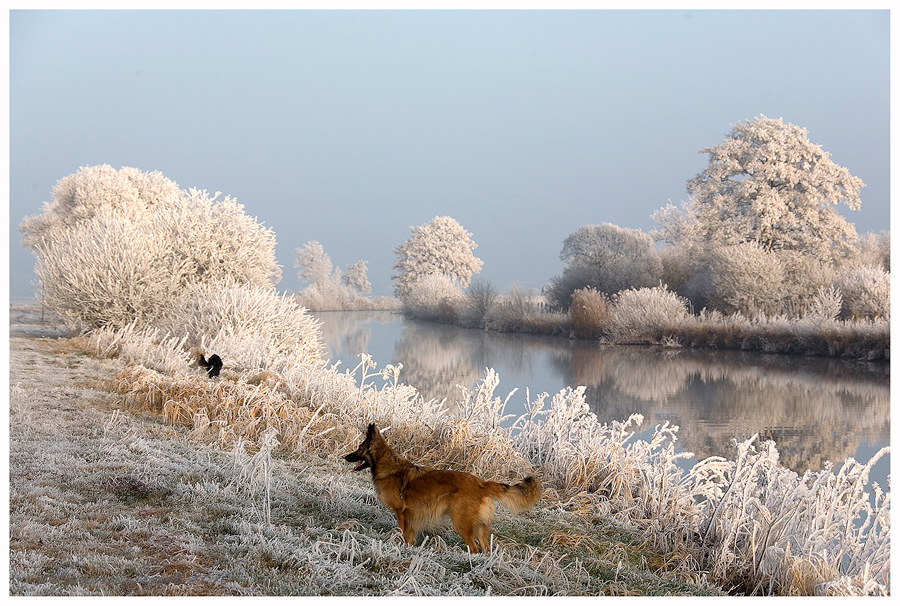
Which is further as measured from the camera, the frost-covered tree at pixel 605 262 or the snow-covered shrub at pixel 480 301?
the snow-covered shrub at pixel 480 301

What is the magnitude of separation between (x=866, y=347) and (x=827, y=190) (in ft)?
30.9

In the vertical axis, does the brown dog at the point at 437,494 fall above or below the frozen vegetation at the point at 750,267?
below

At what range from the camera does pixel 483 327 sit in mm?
32719

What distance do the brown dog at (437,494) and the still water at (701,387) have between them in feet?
12.0

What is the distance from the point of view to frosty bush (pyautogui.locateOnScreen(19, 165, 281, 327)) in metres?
13.8

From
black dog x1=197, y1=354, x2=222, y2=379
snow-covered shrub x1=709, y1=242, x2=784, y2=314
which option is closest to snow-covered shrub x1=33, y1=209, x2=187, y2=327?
black dog x1=197, y1=354, x2=222, y2=379

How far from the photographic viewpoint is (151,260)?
1418 cm

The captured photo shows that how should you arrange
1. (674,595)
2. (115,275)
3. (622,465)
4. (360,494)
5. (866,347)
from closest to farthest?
(674,595) < (360,494) < (622,465) < (115,275) < (866,347)

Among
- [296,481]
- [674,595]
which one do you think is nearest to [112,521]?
[296,481]

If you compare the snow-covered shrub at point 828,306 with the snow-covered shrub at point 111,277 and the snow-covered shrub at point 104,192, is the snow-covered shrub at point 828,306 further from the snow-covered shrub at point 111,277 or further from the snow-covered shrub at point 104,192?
the snow-covered shrub at point 104,192

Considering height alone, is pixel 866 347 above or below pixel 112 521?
above

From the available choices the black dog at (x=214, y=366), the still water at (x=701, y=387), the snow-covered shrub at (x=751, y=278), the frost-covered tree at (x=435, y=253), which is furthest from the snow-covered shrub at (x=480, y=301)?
the black dog at (x=214, y=366)

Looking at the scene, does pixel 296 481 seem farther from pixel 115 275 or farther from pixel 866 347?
pixel 866 347

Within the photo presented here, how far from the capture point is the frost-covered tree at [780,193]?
23672 mm
